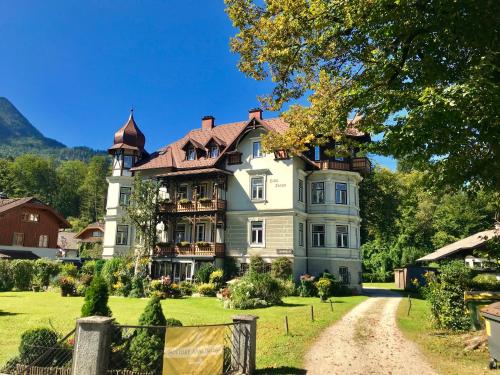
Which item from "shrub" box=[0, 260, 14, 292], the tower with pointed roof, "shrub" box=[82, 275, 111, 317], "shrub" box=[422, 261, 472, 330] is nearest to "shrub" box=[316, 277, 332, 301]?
"shrub" box=[422, 261, 472, 330]

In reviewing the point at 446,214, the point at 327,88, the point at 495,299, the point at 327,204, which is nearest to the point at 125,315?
the point at 327,88

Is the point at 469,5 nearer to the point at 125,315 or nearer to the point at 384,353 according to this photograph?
the point at 384,353

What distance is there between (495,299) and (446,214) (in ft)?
135

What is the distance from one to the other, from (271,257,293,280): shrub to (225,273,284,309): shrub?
5017mm

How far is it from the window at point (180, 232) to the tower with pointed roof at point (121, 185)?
4.72 meters

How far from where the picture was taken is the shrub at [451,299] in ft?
47.4

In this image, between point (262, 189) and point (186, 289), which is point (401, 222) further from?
point (186, 289)

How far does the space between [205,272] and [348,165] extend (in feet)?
47.4

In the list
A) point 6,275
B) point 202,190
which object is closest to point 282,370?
point 202,190

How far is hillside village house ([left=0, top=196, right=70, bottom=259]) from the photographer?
45.3 meters

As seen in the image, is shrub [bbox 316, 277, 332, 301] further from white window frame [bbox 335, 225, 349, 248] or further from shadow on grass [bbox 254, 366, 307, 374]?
shadow on grass [bbox 254, 366, 307, 374]

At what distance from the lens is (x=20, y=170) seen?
9425 cm

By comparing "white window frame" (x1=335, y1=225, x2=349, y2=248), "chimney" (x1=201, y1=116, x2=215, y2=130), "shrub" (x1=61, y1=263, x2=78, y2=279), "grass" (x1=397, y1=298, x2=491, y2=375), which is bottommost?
"grass" (x1=397, y1=298, x2=491, y2=375)

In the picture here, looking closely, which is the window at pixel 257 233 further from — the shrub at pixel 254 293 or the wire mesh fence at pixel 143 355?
the wire mesh fence at pixel 143 355
